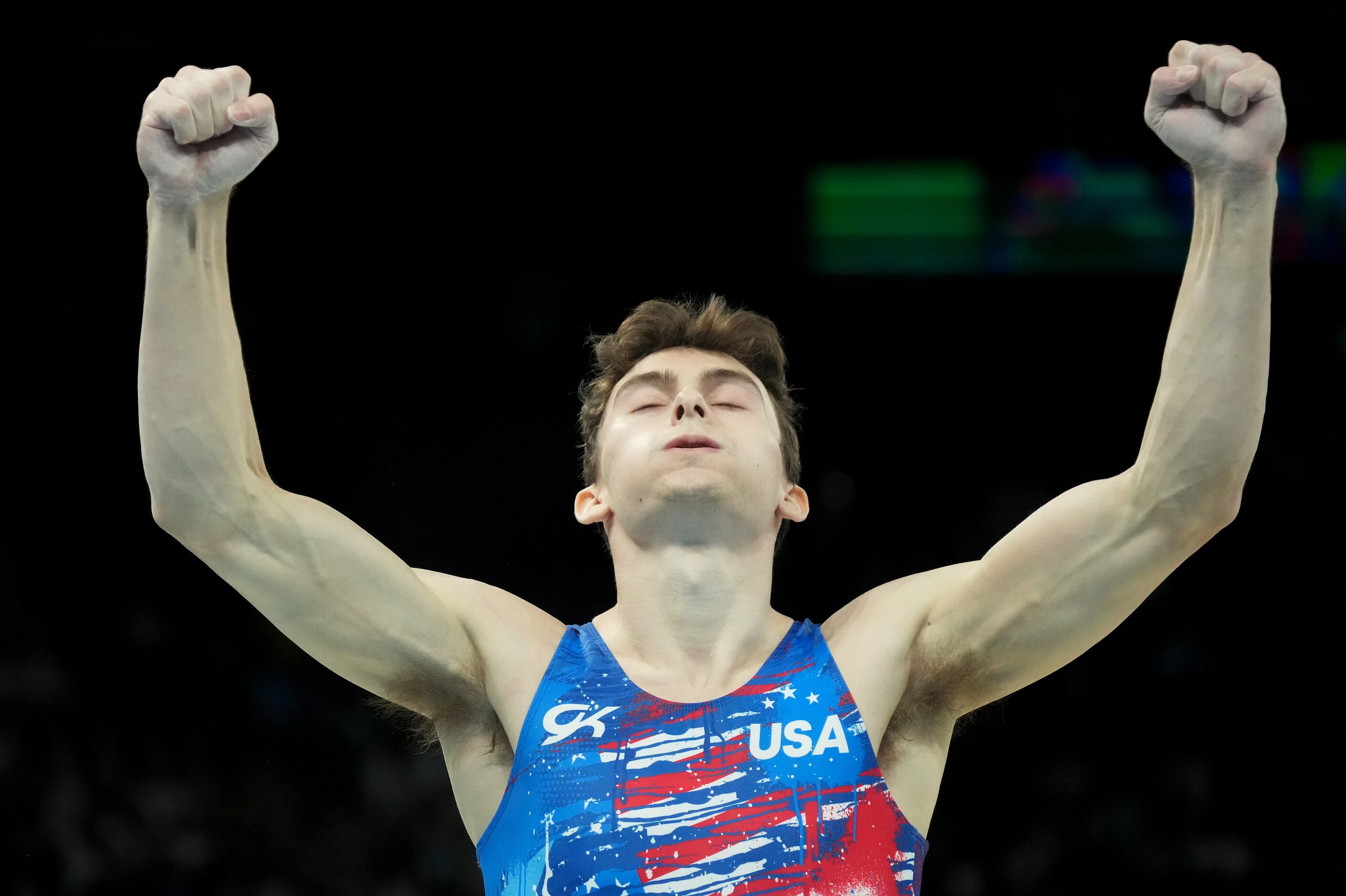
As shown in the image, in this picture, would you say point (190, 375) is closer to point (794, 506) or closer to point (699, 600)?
point (699, 600)

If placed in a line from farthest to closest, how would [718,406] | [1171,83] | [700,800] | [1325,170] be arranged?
[1325,170]
[718,406]
[700,800]
[1171,83]

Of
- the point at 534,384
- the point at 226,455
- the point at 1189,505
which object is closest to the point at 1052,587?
the point at 1189,505

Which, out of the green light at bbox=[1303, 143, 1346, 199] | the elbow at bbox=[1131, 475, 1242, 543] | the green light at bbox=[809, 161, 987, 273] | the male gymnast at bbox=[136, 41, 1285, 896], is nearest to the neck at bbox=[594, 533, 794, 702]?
the male gymnast at bbox=[136, 41, 1285, 896]

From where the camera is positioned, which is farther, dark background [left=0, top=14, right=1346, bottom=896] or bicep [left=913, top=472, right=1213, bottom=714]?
dark background [left=0, top=14, right=1346, bottom=896]

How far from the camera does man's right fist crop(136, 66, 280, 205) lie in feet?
7.90

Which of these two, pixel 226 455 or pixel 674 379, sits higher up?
pixel 674 379

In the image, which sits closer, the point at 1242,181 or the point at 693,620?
the point at 1242,181

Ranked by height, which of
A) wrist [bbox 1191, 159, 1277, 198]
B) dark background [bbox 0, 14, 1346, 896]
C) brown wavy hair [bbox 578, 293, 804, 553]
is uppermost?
dark background [bbox 0, 14, 1346, 896]

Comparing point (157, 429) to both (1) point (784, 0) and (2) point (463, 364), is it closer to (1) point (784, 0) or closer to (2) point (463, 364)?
(2) point (463, 364)

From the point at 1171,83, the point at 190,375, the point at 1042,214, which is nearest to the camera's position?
the point at 1171,83

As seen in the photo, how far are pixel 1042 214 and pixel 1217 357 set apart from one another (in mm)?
3496

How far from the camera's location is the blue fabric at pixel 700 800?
2582 millimetres

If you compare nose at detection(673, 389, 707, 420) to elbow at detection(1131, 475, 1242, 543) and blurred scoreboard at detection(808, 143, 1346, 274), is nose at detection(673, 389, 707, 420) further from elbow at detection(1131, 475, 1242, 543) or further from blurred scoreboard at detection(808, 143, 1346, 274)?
blurred scoreboard at detection(808, 143, 1346, 274)

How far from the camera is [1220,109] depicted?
2.40 meters
